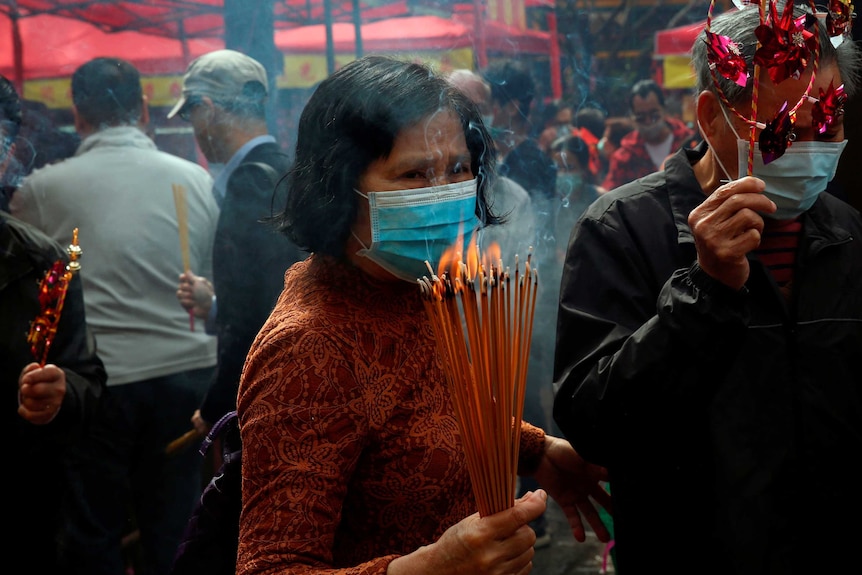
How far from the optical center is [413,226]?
1.69 m

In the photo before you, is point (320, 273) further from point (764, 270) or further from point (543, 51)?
point (543, 51)

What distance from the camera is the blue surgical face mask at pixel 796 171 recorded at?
181 centimetres

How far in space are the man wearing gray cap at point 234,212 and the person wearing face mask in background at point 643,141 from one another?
2502 mm

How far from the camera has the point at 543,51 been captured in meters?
5.09

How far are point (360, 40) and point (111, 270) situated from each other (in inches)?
59.5

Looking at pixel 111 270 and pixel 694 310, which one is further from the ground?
pixel 694 310

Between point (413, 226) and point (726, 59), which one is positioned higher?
point (726, 59)

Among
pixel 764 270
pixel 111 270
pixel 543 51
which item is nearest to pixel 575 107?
pixel 543 51

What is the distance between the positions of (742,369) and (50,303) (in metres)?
1.78

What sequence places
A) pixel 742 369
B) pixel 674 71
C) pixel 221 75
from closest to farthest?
pixel 742 369 → pixel 221 75 → pixel 674 71

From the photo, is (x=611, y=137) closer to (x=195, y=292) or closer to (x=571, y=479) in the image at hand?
(x=195, y=292)

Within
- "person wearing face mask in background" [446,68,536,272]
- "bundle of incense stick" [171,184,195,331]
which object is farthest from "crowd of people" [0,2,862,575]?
"person wearing face mask in background" [446,68,536,272]

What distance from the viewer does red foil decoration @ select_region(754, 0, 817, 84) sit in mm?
1641

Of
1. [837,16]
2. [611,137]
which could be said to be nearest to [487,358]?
[837,16]
